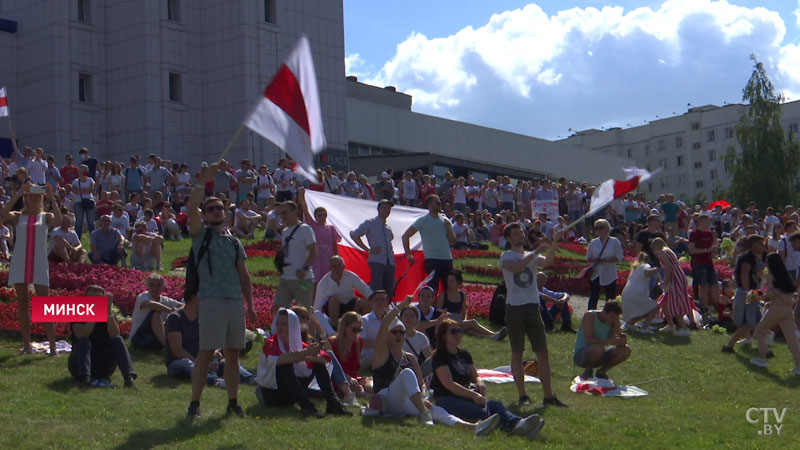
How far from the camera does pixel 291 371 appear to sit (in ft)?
37.7

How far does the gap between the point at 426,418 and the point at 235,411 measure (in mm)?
1851

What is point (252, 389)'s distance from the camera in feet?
40.8

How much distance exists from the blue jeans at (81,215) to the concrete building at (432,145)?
80.2 ft

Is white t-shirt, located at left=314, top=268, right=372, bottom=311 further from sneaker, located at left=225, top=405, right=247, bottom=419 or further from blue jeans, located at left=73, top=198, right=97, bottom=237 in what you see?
blue jeans, located at left=73, top=198, right=97, bottom=237

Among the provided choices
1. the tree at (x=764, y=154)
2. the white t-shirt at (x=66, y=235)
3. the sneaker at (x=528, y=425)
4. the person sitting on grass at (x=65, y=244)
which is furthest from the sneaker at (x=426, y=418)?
the tree at (x=764, y=154)

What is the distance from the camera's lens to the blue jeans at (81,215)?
26.0 m

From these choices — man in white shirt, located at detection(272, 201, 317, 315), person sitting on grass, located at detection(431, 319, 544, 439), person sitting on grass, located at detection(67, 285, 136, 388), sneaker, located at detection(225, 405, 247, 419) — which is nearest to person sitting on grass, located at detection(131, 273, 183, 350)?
man in white shirt, located at detection(272, 201, 317, 315)

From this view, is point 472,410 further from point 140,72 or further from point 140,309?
point 140,72

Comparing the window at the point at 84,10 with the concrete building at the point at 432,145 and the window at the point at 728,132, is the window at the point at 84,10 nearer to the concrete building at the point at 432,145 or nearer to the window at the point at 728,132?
the concrete building at the point at 432,145

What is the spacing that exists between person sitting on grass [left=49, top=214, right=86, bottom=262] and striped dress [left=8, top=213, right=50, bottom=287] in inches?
260

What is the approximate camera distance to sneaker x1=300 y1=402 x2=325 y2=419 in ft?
36.5

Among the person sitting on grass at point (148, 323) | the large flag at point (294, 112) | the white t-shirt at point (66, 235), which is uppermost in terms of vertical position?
the large flag at point (294, 112)

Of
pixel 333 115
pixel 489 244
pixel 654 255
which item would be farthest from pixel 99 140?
pixel 654 255

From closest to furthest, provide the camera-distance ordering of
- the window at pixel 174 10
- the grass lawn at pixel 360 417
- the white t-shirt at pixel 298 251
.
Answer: the grass lawn at pixel 360 417 < the white t-shirt at pixel 298 251 < the window at pixel 174 10
